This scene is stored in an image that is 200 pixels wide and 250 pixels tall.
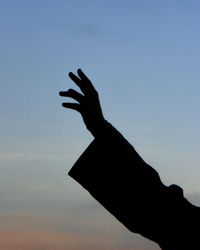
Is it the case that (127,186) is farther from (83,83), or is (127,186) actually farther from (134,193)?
(83,83)

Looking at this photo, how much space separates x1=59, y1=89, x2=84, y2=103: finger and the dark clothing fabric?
0.91 ft

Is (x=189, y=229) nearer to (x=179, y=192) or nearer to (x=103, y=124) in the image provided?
(x=179, y=192)

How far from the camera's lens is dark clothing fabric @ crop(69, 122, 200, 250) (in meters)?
3.23

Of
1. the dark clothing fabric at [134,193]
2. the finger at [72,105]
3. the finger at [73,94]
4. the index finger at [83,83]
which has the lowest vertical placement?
the dark clothing fabric at [134,193]

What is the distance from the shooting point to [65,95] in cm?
326

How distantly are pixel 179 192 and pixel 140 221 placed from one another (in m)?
0.31

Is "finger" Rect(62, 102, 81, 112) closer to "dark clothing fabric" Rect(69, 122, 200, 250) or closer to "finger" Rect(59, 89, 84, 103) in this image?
"finger" Rect(59, 89, 84, 103)

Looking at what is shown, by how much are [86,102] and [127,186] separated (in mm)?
626

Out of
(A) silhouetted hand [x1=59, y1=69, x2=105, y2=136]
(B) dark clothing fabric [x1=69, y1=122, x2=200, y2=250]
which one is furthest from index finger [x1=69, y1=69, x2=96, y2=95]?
(B) dark clothing fabric [x1=69, y1=122, x2=200, y2=250]

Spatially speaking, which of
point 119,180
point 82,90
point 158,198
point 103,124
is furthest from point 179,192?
Answer: point 82,90

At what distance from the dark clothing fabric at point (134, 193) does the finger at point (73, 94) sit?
28cm

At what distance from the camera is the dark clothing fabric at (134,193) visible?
323cm

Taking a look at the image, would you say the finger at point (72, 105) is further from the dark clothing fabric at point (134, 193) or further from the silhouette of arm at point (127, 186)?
the dark clothing fabric at point (134, 193)

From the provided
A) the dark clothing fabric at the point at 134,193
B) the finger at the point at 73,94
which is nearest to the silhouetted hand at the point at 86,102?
the finger at the point at 73,94
